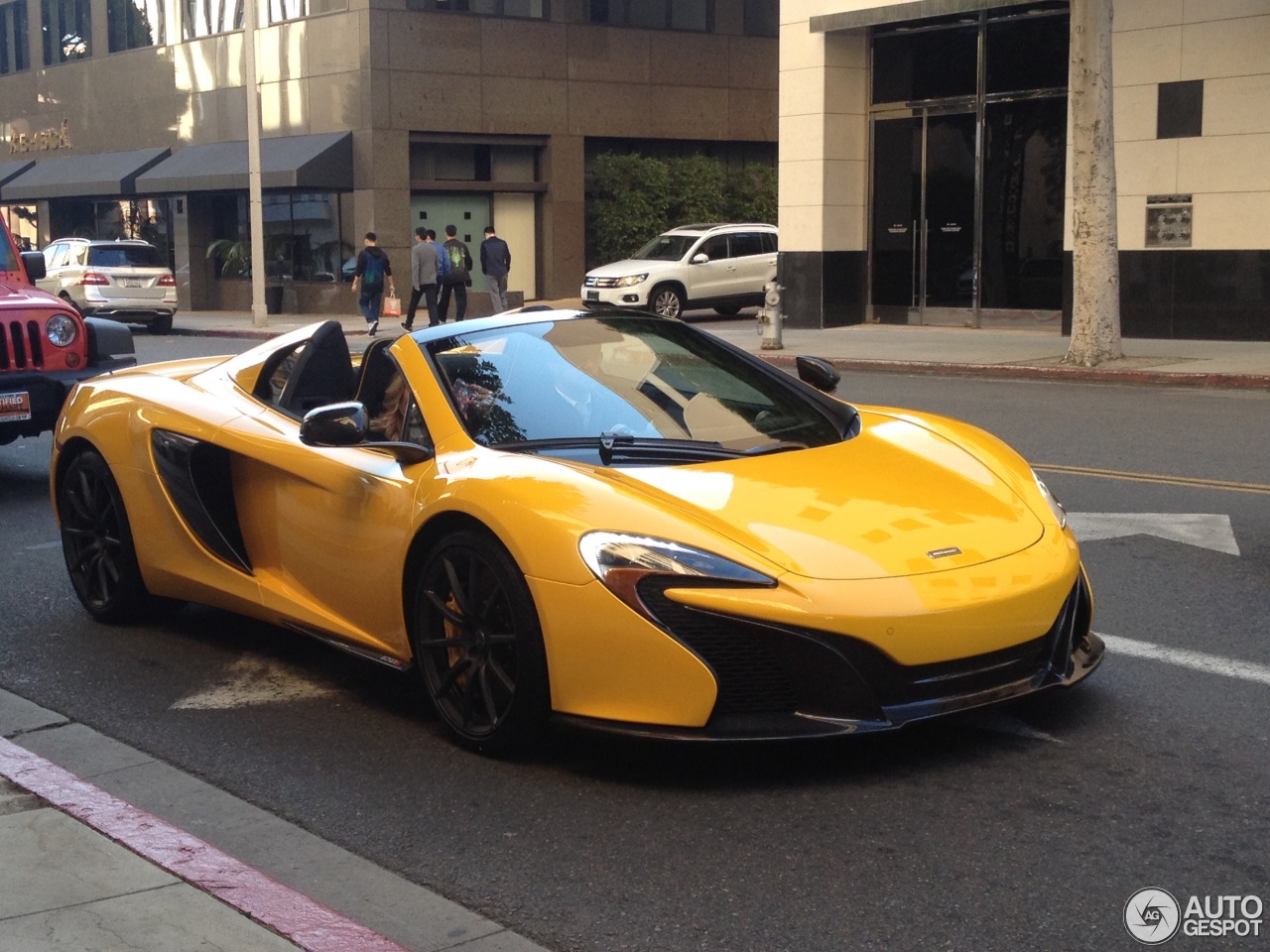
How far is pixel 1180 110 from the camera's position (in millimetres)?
21266

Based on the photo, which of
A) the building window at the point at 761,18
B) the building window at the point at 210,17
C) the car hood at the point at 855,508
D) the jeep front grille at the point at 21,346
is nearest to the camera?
the car hood at the point at 855,508

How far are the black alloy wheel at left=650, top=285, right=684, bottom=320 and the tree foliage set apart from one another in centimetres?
935

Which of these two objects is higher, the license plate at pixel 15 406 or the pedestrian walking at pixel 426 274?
the pedestrian walking at pixel 426 274

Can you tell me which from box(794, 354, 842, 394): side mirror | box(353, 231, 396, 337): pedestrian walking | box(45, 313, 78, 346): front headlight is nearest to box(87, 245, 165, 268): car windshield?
box(353, 231, 396, 337): pedestrian walking

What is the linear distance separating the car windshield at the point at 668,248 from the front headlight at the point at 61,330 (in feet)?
66.9

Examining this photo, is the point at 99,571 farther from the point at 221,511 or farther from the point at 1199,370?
the point at 1199,370

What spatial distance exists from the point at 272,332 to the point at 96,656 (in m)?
26.1

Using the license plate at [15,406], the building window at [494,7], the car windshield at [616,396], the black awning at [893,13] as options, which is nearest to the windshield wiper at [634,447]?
the car windshield at [616,396]

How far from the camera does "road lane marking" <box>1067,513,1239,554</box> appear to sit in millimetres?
7551

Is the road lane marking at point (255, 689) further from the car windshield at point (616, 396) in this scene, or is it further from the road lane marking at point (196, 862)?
the car windshield at point (616, 396)

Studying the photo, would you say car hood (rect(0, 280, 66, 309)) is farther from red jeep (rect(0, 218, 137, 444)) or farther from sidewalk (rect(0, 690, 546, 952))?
sidewalk (rect(0, 690, 546, 952))

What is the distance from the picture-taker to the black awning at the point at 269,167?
117 feet

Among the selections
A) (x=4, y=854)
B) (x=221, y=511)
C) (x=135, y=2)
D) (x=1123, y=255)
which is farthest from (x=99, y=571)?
(x=135, y=2)

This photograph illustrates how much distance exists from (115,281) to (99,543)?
2592 cm
